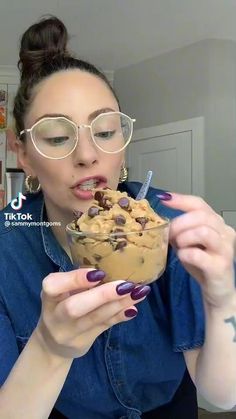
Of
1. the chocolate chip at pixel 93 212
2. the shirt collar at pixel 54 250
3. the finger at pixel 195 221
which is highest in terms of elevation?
the chocolate chip at pixel 93 212

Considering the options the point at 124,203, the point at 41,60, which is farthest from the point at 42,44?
the point at 124,203

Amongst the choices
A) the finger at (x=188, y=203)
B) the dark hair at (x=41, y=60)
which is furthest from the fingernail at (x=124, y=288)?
the dark hair at (x=41, y=60)

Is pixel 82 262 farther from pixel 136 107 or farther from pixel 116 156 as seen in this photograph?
pixel 136 107

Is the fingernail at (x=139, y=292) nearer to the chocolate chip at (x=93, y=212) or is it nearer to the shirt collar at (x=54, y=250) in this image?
the chocolate chip at (x=93, y=212)

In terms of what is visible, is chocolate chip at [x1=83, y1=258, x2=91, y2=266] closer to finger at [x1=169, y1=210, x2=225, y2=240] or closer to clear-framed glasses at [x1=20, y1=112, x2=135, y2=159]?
finger at [x1=169, y1=210, x2=225, y2=240]

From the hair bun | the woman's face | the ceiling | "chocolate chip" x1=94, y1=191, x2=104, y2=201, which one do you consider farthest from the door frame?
"chocolate chip" x1=94, y1=191, x2=104, y2=201
